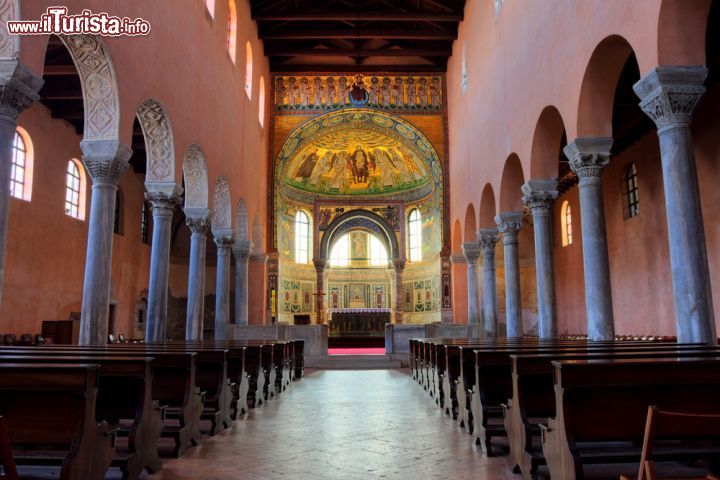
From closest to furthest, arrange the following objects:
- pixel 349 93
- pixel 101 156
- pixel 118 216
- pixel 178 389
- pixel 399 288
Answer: pixel 178 389 → pixel 101 156 → pixel 118 216 → pixel 349 93 → pixel 399 288

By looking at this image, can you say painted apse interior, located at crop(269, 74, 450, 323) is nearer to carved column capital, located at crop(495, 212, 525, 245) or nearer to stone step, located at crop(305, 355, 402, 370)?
stone step, located at crop(305, 355, 402, 370)

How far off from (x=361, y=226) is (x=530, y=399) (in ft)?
96.6

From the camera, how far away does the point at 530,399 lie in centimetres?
545

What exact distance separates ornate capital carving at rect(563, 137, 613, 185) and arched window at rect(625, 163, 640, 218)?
320 inches

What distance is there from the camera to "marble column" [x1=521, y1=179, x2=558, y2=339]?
13766 mm

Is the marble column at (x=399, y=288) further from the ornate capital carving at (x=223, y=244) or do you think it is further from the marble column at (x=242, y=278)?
the ornate capital carving at (x=223, y=244)

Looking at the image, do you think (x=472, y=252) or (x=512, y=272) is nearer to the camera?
(x=512, y=272)

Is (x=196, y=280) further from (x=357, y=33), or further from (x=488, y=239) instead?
(x=357, y=33)

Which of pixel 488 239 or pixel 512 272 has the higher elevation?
pixel 488 239

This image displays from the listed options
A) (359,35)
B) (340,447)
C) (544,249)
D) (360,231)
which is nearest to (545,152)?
(544,249)

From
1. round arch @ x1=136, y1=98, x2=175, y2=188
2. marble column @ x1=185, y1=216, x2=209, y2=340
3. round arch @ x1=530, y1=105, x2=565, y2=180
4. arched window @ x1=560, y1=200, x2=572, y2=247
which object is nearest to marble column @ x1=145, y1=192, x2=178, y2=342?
round arch @ x1=136, y1=98, x2=175, y2=188

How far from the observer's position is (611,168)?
20062mm

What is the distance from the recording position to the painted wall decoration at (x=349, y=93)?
27328 millimetres

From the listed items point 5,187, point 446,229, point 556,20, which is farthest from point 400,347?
point 5,187
